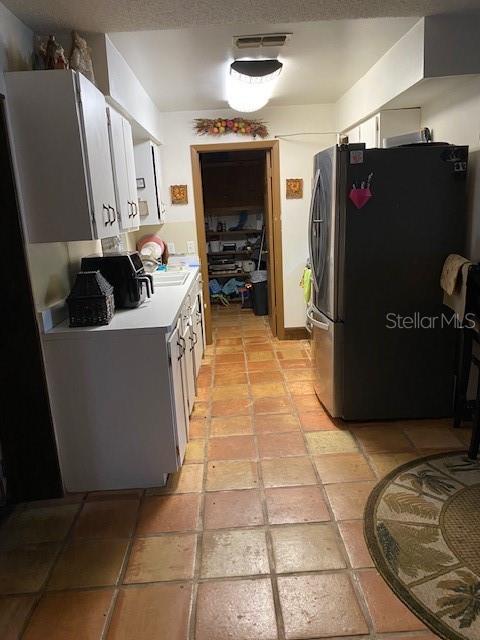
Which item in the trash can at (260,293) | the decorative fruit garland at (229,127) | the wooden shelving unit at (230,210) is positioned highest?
the decorative fruit garland at (229,127)

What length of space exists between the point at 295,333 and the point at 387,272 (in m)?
2.15

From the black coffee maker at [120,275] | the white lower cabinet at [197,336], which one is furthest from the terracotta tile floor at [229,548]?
the black coffee maker at [120,275]

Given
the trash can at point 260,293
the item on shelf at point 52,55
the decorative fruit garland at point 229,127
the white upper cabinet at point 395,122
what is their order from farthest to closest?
the trash can at point 260,293 → the decorative fruit garland at point 229,127 → the white upper cabinet at point 395,122 → the item on shelf at point 52,55

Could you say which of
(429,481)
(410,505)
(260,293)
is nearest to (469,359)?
(429,481)

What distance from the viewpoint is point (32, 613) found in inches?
62.9

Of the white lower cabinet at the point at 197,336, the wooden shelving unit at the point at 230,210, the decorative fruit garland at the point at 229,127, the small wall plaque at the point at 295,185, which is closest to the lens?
the white lower cabinet at the point at 197,336

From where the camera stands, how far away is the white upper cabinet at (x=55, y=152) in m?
1.88

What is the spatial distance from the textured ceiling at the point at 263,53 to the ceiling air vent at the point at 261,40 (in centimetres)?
4

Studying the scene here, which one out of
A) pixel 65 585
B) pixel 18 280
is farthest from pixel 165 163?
pixel 65 585

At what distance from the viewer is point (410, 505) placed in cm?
205

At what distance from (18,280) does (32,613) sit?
4.24 ft

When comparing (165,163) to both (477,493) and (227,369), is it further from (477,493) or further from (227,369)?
(477,493)

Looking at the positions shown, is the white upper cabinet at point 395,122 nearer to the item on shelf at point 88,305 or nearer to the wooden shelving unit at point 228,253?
the item on shelf at point 88,305

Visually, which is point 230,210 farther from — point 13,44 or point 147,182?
point 13,44
